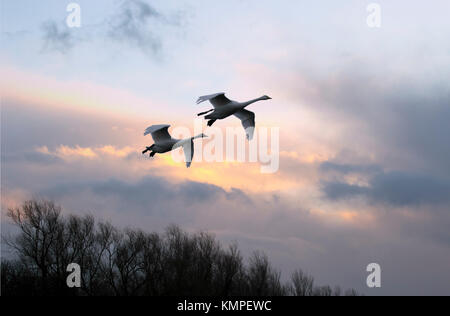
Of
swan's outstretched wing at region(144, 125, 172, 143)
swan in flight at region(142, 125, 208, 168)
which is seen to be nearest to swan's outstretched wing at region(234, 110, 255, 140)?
swan in flight at region(142, 125, 208, 168)

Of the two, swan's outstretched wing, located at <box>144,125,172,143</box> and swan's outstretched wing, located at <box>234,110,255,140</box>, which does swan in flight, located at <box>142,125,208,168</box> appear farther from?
swan's outstretched wing, located at <box>234,110,255,140</box>

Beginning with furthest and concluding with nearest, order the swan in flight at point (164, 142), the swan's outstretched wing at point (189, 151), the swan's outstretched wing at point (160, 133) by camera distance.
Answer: the swan's outstretched wing at point (160, 133), the swan in flight at point (164, 142), the swan's outstretched wing at point (189, 151)

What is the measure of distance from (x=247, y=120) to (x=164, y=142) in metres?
5.62

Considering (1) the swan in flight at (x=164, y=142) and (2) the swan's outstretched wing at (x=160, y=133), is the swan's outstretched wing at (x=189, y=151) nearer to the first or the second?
(1) the swan in flight at (x=164, y=142)

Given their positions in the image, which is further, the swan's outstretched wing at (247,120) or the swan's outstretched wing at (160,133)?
the swan's outstretched wing at (160,133)

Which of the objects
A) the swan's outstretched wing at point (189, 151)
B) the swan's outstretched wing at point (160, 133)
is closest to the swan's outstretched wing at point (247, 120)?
the swan's outstretched wing at point (189, 151)

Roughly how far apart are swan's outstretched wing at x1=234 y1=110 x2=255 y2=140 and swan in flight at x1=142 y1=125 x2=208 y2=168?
327 centimetres

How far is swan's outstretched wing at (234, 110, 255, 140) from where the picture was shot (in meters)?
41.9

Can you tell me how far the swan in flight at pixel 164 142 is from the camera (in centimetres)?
4181

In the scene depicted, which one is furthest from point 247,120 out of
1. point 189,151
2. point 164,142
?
point 164,142

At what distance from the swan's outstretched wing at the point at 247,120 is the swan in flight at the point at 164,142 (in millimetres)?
3266

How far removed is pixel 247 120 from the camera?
42.3 m

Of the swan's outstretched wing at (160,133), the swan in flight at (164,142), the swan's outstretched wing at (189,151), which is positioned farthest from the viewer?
the swan's outstretched wing at (160,133)
